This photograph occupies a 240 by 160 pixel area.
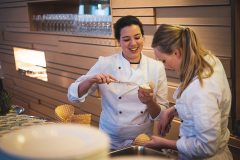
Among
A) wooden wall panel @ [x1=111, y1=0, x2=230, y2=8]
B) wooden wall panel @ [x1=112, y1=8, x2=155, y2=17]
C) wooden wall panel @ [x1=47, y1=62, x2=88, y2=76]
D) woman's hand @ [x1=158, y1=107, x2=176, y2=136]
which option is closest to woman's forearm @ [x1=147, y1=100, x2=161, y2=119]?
woman's hand @ [x1=158, y1=107, x2=176, y2=136]

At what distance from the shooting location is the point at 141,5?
11.3 ft

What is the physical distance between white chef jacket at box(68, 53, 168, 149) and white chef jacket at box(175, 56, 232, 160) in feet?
2.43

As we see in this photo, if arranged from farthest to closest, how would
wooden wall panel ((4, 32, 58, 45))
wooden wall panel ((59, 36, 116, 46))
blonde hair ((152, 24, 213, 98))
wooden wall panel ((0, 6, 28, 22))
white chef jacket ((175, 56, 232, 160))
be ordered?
wooden wall panel ((0, 6, 28, 22)), wooden wall panel ((4, 32, 58, 45)), wooden wall panel ((59, 36, 116, 46)), blonde hair ((152, 24, 213, 98)), white chef jacket ((175, 56, 232, 160))

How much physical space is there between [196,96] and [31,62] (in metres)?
5.16

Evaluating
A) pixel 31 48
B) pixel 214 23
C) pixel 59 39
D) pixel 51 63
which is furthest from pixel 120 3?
pixel 31 48

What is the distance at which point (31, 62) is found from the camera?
6383mm

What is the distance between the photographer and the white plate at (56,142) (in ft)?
2.35

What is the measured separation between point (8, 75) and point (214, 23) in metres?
5.39

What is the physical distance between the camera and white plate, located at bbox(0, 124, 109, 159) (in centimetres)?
72

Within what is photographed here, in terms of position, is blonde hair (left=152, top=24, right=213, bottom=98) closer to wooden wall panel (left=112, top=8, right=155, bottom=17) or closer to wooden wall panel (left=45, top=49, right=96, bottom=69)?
wooden wall panel (left=112, top=8, right=155, bottom=17)

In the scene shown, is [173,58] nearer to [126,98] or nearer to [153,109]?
[153,109]

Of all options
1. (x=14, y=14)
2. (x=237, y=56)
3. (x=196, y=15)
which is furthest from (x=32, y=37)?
(x=237, y=56)

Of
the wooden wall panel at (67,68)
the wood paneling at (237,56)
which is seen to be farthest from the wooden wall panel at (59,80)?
the wood paneling at (237,56)

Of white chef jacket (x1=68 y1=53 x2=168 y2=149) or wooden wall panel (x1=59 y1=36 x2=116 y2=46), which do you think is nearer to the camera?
white chef jacket (x1=68 y1=53 x2=168 y2=149)
